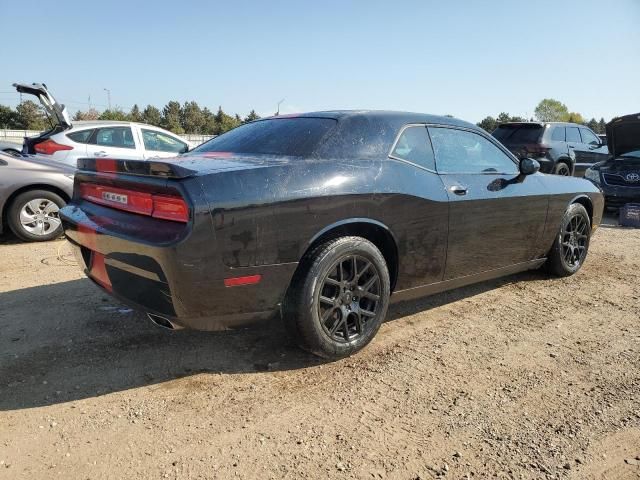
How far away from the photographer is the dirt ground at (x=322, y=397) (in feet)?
6.82

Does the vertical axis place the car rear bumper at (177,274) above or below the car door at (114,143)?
below

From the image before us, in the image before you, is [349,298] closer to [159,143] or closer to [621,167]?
[159,143]

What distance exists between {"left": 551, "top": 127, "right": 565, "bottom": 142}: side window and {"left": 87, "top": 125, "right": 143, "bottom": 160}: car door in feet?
29.3

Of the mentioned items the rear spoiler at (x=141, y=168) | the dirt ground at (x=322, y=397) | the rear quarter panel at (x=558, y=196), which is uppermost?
the rear spoiler at (x=141, y=168)

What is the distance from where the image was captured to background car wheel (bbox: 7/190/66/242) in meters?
5.93

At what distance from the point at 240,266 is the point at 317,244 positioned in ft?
1.68

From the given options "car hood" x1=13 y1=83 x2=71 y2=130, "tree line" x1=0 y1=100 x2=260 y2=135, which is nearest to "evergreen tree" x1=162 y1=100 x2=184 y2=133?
"tree line" x1=0 y1=100 x2=260 y2=135

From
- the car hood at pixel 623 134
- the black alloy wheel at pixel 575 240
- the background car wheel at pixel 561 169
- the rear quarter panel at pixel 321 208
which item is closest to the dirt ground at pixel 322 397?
the rear quarter panel at pixel 321 208

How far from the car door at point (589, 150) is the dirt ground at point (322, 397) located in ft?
30.0

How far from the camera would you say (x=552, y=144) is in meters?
11.2

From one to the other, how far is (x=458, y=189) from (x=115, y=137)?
6845 mm

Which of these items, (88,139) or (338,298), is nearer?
(338,298)

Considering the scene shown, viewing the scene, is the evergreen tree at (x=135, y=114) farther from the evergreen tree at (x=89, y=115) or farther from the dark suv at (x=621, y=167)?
the dark suv at (x=621, y=167)

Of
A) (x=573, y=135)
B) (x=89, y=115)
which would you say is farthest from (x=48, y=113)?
(x=89, y=115)
